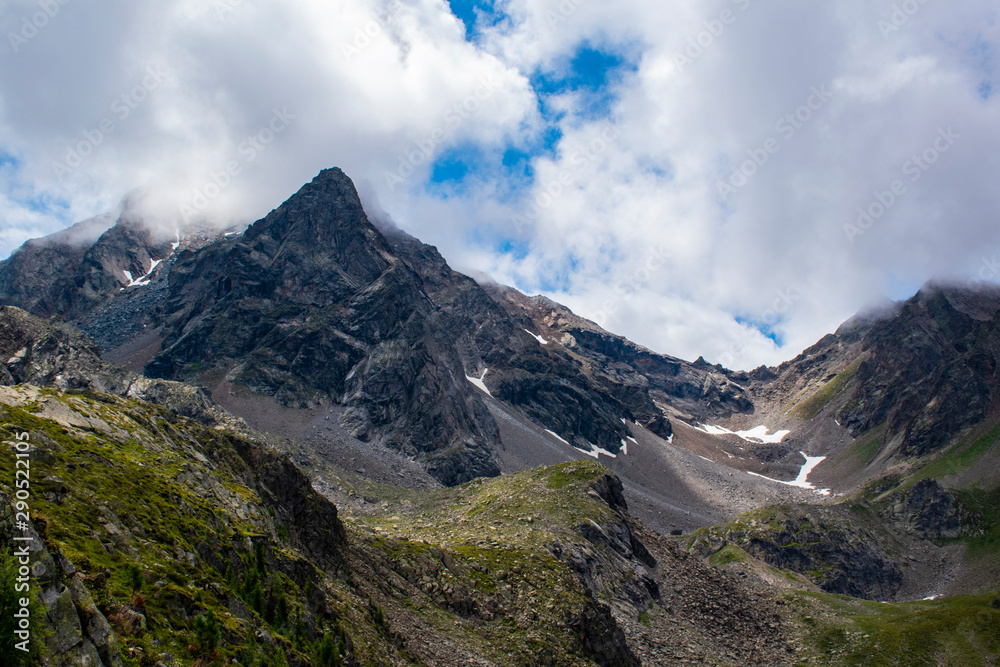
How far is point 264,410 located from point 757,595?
149828mm

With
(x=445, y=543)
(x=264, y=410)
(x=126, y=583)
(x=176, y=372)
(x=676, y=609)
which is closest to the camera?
(x=126, y=583)

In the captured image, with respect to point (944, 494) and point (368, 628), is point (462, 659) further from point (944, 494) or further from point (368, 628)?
point (944, 494)

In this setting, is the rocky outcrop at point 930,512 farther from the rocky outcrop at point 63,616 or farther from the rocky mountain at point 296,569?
the rocky outcrop at point 63,616

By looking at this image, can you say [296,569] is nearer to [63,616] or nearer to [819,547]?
[63,616]

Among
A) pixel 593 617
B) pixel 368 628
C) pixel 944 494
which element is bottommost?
pixel 368 628

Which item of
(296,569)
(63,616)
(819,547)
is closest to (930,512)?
(819,547)

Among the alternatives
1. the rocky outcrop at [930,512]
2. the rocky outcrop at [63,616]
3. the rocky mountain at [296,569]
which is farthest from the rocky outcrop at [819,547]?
the rocky outcrop at [63,616]

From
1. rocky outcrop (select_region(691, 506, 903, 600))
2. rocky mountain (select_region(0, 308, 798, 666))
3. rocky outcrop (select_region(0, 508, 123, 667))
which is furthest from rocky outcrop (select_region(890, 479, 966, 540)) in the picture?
rocky outcrop (select_region(0, 508, 123, 667))

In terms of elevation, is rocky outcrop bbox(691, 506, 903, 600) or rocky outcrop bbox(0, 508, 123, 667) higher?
rocky outcrop bbox(691, 506, 903, 600)

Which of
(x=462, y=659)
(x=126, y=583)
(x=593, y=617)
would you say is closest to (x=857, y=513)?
(x=593, y=617)

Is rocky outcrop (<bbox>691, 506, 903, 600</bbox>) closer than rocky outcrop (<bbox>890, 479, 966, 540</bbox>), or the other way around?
rocky outcrop (<bbox>691, 506, 903, 600</bbox>)

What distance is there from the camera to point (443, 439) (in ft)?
592

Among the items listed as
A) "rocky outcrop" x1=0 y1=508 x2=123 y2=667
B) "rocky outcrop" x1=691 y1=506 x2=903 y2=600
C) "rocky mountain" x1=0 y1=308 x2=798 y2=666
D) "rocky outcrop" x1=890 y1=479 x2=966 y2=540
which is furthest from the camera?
"rocky outcrop" x1=890 y1=479 x2=966 y2=540

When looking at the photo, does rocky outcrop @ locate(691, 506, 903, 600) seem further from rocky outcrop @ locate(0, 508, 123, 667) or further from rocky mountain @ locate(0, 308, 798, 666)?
rocky outcrop @ locate(0, 508, 123, 667)
